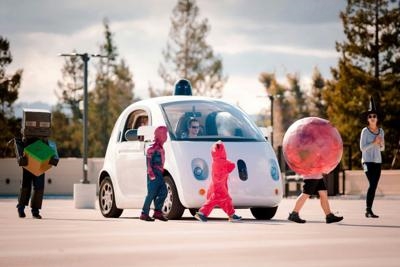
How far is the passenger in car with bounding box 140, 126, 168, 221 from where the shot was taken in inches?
765

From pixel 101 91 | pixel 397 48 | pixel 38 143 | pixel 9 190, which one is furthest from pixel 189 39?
pixel 38 143

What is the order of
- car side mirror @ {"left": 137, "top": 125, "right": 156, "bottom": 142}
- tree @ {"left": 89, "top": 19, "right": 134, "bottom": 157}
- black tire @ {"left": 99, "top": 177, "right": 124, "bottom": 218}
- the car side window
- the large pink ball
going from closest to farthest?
the large pink ball
car side mirror @ {"left": 137, "top": 125, "right": 156, "bottom": 142}
black tire @ {"left": 99, "top": 177, "right": 124, "bottom": 218}
the car side window
tree @ {"left": 89, "top": 19, "right": 134, "bottom": 157}

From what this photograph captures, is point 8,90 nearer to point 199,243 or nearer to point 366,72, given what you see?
point 366,72

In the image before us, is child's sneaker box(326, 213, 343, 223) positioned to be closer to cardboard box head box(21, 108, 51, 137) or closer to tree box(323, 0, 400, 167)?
cardboard box head box(21, 108, 51, 137)

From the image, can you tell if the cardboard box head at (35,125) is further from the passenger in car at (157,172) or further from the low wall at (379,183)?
the low wall at (379,183)

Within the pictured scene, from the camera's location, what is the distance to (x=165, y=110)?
67.8ft

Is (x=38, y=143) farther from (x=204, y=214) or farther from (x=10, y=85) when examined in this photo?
(x=10, y=85)

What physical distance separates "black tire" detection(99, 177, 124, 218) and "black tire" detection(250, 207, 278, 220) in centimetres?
247

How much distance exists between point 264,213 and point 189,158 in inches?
76.4

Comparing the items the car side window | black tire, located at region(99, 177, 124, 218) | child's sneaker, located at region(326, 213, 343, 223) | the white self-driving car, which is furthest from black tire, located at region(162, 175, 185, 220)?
child's sneaker, located at region(326, 213, 343, 223)

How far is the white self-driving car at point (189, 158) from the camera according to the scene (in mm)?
19578

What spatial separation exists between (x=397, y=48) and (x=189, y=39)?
21.1 metres

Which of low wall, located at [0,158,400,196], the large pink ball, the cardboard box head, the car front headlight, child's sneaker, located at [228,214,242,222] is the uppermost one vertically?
the cardboard box head

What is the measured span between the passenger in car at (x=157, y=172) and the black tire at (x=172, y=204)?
13 centimetres
